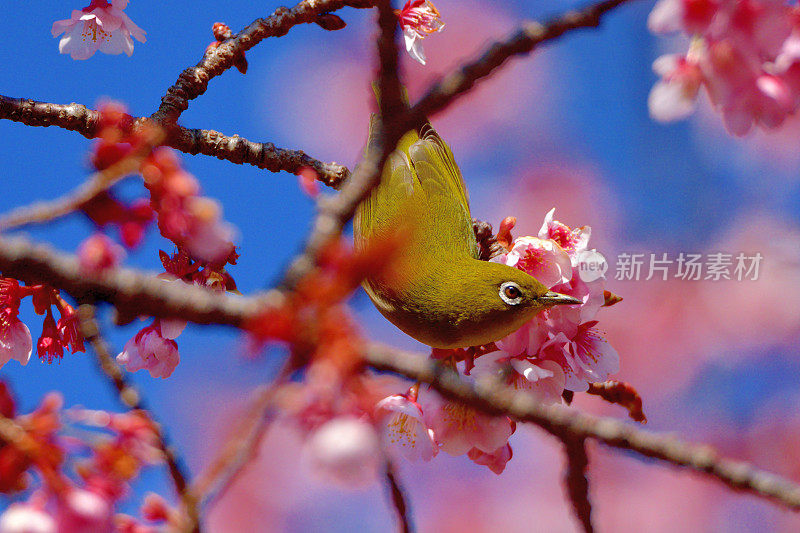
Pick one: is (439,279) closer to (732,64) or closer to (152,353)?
(152,353)

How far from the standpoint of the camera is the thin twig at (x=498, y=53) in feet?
3.37

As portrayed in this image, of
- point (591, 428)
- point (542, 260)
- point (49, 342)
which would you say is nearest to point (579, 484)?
point (591, 428)

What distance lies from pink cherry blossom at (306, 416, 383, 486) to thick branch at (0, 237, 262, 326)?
0.22 meters

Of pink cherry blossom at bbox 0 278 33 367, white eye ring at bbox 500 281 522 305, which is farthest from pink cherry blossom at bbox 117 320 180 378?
white eye ring at bbox 500 281 522 305

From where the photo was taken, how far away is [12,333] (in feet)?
6.53

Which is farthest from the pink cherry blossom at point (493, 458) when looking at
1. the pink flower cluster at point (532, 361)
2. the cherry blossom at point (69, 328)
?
the cherry blossom at point (69, 328)

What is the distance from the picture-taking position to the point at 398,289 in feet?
7.06

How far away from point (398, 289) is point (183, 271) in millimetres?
646

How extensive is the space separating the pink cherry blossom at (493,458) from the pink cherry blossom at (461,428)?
0.13 meters

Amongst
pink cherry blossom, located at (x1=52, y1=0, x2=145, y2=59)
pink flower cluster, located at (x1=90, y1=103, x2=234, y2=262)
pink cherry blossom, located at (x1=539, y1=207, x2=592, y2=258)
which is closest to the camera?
pink flower cluster, located at (x1=90, y1=103, x2=234, y2=262)

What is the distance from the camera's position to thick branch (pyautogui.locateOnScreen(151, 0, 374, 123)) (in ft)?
7.75

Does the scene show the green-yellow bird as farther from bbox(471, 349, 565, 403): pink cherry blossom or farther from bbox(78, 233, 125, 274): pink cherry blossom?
bbox(78, 233, 125, 274): pink cherry blossom

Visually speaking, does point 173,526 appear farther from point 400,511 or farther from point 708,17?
point 708,17

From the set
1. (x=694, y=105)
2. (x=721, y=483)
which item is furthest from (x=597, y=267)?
(x=721, y=483)
